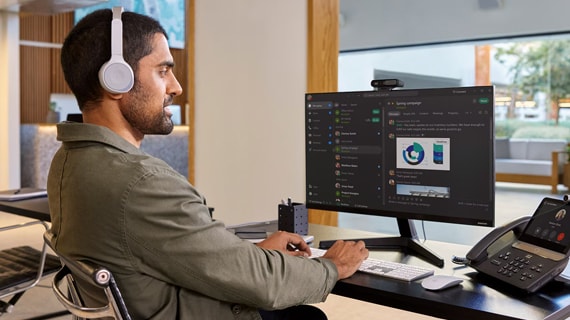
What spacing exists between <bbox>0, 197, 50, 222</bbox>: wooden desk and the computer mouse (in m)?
1.73

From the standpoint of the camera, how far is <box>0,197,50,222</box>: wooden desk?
2.73m

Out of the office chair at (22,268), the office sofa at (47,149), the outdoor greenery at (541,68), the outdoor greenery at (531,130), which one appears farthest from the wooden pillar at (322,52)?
the outdoor greenery at (531,130)

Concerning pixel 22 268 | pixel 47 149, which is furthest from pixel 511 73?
pixel 22 268

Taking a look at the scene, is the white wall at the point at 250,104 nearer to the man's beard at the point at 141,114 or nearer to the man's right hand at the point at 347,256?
the man's right hand at the point at 347,256

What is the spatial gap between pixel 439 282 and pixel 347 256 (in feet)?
0.83

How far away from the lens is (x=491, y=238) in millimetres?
1776

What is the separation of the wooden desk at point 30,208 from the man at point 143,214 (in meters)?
1.33

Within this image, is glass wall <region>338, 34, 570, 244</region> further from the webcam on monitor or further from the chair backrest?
the chair backrest

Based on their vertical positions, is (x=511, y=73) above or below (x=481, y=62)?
below

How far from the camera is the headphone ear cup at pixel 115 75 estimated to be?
1372 mm

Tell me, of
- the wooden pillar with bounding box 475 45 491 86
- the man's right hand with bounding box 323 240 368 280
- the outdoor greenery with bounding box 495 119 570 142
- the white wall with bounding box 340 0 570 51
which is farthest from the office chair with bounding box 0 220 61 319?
the outdoor greenery with bounding box 495 119 570 142

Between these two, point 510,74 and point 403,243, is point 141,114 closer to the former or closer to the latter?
point 403,243

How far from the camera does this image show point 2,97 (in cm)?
855

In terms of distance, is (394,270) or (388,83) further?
(388,83)
